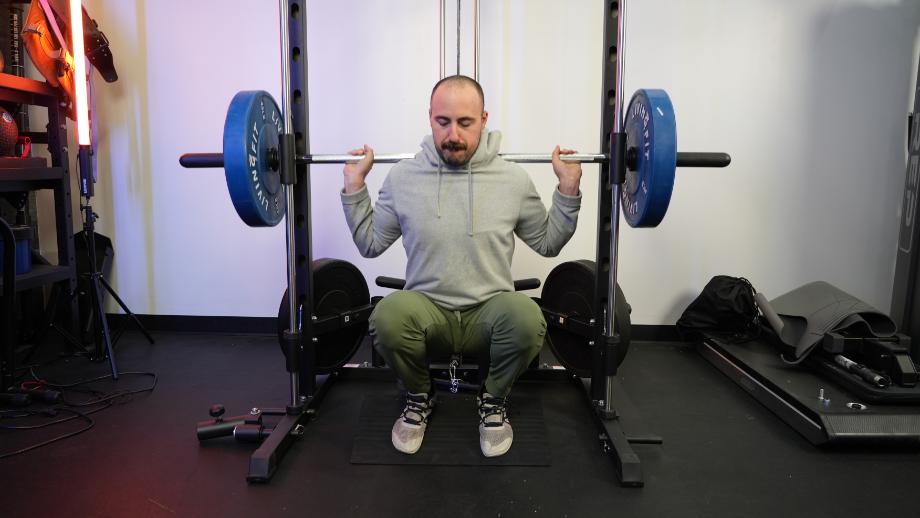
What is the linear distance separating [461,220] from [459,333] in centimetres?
36

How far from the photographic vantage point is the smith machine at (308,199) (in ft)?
5.72

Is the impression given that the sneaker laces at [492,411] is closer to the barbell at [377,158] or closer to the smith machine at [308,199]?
the smith machine at [308,199]

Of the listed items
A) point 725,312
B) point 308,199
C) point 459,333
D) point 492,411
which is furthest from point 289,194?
point 725,312

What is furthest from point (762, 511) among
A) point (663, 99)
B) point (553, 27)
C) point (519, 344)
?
point (553, 27)

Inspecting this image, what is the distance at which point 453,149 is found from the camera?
1.93 meters

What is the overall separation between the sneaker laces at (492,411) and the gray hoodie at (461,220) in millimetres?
304

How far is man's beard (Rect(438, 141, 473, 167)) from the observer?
192cm

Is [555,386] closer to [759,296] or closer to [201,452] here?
[759,296]

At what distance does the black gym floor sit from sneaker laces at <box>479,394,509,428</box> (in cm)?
14

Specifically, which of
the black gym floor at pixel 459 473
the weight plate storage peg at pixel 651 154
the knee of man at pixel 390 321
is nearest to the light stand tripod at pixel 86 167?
the black gym floor at pixel 459 473

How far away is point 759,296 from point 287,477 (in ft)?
6.95

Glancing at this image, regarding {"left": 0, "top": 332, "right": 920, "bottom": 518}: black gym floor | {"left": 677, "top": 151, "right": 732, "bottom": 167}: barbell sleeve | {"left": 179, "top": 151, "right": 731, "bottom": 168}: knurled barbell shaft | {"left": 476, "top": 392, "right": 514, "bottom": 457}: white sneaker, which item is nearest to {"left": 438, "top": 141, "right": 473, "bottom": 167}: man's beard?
{"left": 179, "top": 151, "right": 731, "bottom": 168}: knurled barbell shaft

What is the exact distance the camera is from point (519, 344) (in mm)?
1875

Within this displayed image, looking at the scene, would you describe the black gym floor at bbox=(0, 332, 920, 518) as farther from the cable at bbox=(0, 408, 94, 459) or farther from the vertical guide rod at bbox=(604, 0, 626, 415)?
the vertical guide rod at bbox=(604, 0, 626, 415)
